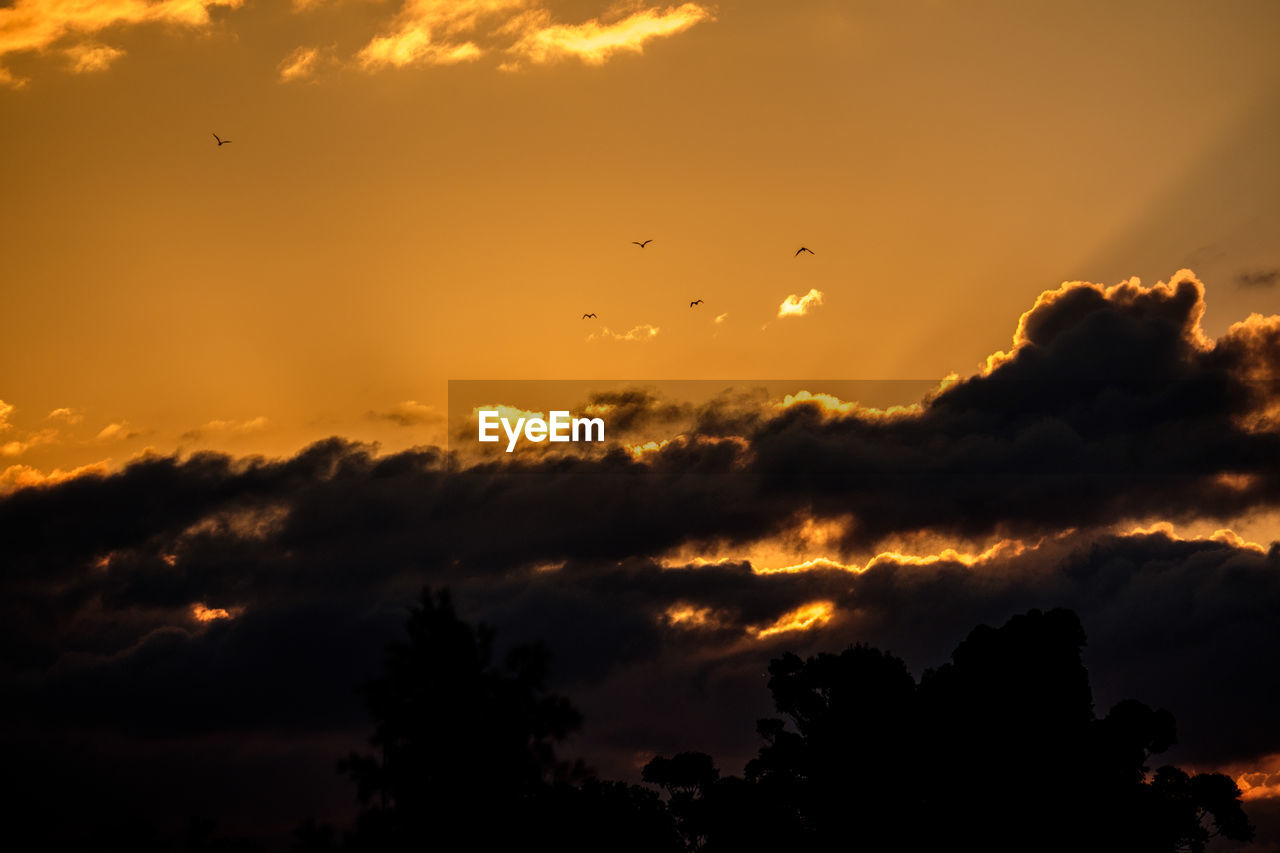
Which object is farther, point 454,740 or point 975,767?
point 975,767

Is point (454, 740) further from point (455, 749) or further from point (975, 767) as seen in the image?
point (975, 767)

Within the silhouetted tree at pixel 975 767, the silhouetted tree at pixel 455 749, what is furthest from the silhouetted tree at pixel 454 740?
the silhouetted tree at pixel 975 767

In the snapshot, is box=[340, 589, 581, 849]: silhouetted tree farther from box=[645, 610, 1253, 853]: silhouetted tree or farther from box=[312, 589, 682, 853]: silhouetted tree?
box=[645, 610, 1253, 853]: silhouetted tree

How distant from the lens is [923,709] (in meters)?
105

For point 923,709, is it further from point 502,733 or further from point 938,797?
point 502,733

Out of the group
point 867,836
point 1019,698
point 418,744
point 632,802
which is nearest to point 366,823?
point 418,744

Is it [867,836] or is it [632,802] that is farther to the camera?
[632,802]

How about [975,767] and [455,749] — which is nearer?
[455,749]

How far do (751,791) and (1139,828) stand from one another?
28528mm

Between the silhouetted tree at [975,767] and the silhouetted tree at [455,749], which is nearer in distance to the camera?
the silhouetted tree at [455,749]

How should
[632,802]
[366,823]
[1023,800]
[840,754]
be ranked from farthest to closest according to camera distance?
1. [632,802]
2. [840,754]
3. [1023,800]
4. [366,823]

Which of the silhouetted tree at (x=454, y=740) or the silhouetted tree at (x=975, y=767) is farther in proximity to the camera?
the silhouetted tree at (x=975, y=767)

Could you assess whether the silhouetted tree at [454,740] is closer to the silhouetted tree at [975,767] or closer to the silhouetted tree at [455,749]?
the silhouetted tree at [455,749]

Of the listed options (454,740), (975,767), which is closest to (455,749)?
(454,740)
